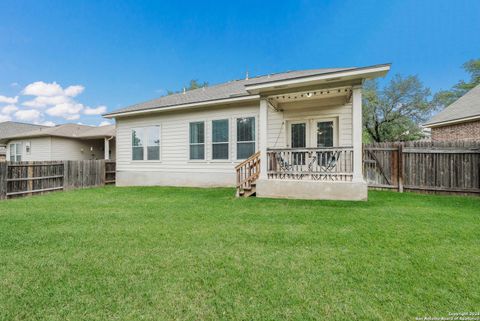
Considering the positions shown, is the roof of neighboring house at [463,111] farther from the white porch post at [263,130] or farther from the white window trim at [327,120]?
the white porch post at [263,130]

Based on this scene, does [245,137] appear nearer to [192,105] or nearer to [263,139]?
[263,139]

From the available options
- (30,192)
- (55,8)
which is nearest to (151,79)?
(55,8)

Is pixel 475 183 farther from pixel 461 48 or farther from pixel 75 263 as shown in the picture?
pixel 461 48

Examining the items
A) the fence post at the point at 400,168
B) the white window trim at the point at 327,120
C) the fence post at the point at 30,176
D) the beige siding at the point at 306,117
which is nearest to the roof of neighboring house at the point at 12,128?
the fence post at the point at 30,176

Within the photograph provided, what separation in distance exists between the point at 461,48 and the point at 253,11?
18688 millimetres

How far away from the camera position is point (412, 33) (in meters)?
18.0

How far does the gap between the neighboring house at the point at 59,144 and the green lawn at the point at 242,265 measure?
11.8m

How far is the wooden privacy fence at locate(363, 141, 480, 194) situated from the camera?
683 centimetres

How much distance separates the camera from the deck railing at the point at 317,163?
6195mm

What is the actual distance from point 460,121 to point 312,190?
9.35 meters

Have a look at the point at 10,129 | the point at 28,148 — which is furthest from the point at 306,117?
the point at 10,129

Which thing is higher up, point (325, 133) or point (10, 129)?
point (10, 129)

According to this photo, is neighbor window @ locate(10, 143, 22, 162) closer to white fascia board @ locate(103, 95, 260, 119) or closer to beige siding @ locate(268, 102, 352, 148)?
white fascia board @ locate(103, 95, 260, 119)

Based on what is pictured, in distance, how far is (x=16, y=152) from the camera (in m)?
16.3
